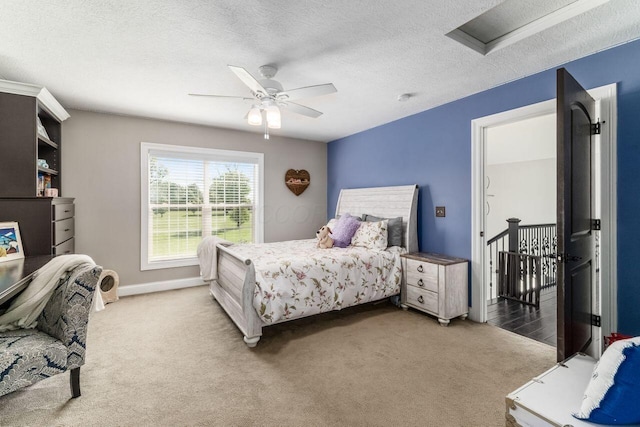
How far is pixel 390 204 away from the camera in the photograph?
A: 4.11 meters

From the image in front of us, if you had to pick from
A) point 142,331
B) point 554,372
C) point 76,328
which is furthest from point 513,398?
point 142,331

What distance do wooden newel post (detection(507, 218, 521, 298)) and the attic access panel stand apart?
2.74m

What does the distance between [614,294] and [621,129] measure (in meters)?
1.28

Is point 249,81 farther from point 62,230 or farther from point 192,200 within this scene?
point 192,200

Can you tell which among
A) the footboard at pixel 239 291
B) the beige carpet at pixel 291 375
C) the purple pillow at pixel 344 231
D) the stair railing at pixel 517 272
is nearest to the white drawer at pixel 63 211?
the beige carpet at pixel 291 375

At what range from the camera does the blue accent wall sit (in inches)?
86.7

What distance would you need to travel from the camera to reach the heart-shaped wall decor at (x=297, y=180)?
17.2 ft

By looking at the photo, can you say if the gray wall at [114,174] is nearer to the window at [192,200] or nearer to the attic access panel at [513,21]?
the window at [192,200]

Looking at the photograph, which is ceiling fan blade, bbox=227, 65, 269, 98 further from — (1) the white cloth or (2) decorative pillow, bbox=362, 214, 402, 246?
(2) decorative pillow, bbox=362, 214, 402, 246

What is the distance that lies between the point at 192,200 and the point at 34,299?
2.80 m

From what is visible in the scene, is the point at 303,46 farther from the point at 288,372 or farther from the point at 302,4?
the point at 288,372

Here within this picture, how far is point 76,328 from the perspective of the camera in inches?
72.0

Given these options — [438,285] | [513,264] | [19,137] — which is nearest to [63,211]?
[19,137]

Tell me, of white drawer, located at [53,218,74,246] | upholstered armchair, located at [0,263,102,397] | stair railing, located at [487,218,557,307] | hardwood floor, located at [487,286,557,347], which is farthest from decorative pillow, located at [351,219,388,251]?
white drawer, located at [53,218,74,246]
